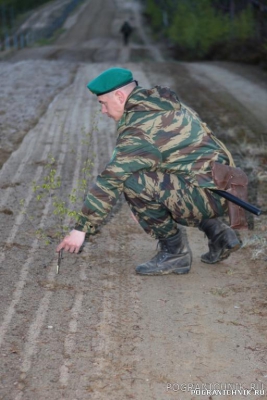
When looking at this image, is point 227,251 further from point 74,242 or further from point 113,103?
point 113,103

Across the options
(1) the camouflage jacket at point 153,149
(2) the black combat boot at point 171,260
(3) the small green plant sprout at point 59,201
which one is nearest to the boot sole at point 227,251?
(2) the black combat boot at point 171,260

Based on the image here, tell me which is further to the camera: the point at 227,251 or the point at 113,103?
the point at 227,251

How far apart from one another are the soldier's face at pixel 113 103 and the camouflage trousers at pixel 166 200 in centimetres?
42

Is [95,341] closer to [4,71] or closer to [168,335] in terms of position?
[168,335]

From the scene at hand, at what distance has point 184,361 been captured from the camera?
3.82m

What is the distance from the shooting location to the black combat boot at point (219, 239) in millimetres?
5070

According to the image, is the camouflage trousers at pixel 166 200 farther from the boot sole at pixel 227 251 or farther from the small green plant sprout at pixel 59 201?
the small green plant sprout at pixel 59 201

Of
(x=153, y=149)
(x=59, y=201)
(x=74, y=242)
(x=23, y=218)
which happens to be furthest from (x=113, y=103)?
(x=59, y=201)

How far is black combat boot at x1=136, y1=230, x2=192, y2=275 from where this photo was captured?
5160 mm

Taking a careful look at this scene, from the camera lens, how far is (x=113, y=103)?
4602 millimetres

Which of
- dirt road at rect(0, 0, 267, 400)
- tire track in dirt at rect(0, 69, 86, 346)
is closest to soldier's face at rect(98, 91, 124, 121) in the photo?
dirt road at rect(0, 0, 267, 400)

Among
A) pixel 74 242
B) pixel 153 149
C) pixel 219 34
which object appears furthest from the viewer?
pixel 219 34

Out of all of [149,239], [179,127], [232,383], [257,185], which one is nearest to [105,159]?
[257,185]

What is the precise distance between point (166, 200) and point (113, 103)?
749 mm
